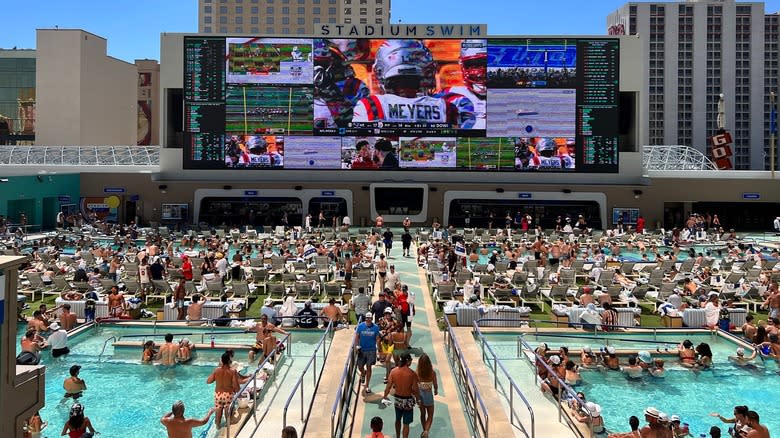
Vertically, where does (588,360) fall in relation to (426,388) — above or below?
below

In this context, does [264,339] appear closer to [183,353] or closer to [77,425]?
[183,353]

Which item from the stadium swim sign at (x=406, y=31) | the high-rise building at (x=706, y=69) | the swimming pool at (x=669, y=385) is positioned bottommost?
the swimming pool at (x=669, y=385)

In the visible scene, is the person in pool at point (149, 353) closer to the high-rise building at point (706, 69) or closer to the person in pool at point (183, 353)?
the person in pool at point (183, 353)

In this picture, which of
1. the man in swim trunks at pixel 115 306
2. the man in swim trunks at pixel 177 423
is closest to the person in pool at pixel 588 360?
the man in swim trunks at pixel 177 423

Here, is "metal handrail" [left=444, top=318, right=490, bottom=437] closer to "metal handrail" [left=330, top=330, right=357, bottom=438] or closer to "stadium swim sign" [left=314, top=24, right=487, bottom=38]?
"metal handrail" [left=330, top=330, right=357, bottom=438]

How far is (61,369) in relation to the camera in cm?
1255

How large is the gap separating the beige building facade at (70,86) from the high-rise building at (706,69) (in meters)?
81.8

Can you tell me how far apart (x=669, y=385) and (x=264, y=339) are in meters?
7.48

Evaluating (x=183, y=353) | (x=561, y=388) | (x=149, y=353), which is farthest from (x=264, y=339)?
(x=561, y=388)

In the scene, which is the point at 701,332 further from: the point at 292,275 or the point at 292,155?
the point at 292,155

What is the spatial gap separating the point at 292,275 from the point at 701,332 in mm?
10992

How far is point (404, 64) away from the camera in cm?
3947

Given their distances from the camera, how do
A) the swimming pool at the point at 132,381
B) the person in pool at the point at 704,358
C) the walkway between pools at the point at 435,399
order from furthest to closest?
the person in pool at the point at 704,358 → the swimming pool at the point at 132,381 → the walkway between pools at the point at 435,399

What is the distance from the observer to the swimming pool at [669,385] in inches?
425
